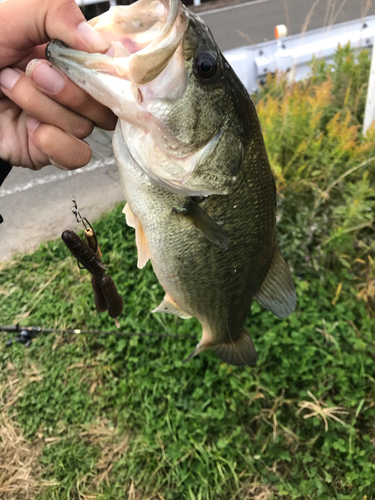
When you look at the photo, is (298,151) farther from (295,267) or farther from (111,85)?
(111,85)

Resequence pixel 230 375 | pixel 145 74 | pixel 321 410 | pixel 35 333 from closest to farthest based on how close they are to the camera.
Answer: pixel 145 74, pixel 321 410, pixel 230 375, pixel 35 333

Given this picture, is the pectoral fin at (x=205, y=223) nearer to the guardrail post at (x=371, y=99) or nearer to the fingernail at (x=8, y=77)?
the fingernail at (x=8, y=77)

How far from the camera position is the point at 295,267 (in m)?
2.84

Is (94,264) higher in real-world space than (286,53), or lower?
higher

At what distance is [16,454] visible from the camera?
7.66ft

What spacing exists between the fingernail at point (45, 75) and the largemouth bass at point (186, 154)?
5 centimetres

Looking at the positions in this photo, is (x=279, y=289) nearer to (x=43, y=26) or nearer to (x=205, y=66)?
(x=205, y=66)

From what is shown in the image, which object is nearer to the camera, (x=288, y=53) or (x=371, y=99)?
(x=371, y=99)

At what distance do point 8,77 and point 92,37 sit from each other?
0.32m

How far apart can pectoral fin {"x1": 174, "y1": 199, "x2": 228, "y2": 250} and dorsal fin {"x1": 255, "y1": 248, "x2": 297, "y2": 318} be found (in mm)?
409

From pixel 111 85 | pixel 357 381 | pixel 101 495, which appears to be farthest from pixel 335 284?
pixel 111 85

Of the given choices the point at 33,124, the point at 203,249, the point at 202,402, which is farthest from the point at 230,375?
the point at 33,124

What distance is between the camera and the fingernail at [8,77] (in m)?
1.01

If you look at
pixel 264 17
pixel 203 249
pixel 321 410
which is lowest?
pixel 321 410
